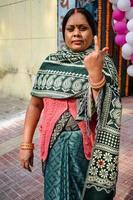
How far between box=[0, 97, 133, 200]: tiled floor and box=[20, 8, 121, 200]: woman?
137 cm

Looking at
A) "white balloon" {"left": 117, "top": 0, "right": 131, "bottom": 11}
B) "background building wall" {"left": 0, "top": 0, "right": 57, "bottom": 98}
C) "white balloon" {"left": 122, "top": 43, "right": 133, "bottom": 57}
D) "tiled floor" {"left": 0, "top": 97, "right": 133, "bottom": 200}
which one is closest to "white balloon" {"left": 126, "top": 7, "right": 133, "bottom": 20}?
"white balloon" {"left": 117, "top": 0, "right": 131, "bottom": 11}

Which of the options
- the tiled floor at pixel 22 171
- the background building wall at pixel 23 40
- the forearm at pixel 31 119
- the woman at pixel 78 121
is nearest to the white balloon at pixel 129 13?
the tiled floor at pixel 22 171

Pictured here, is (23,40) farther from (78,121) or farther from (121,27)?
(78,121)

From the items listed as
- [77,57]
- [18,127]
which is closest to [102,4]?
[18,127]

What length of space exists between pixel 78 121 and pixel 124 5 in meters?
2.93

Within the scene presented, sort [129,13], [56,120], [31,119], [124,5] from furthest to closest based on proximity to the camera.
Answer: [129,13]
[124,5]
[31,119]
[56,120]

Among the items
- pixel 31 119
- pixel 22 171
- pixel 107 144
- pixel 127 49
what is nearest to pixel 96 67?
pixel 107 144

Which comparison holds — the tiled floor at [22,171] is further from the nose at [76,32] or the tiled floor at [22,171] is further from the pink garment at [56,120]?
the nose at [76,32]

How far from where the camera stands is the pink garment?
1.87m

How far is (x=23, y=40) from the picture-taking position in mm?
7492

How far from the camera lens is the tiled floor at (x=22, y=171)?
3262 millimetres

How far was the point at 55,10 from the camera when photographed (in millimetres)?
6375

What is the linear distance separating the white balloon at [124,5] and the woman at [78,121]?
2.59 meters

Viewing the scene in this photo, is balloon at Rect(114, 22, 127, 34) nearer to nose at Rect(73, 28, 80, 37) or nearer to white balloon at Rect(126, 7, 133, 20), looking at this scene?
white balloon at Rect(126, 7, 133, 20)
